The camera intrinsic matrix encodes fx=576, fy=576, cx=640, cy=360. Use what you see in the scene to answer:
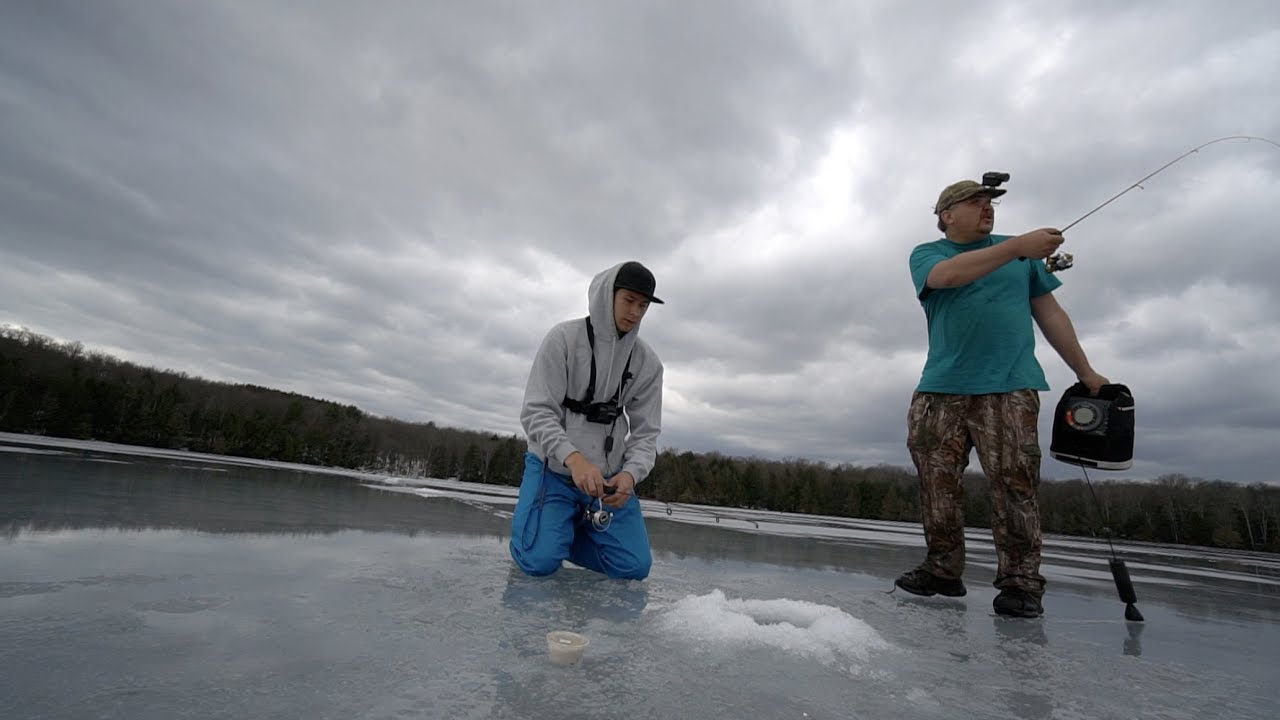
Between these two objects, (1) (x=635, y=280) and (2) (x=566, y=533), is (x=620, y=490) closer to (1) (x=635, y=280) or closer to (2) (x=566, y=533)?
(2) (x=566, y=533)

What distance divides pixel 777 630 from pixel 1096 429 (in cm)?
228

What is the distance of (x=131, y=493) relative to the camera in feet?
Answer: 16.4

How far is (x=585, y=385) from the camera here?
3.19 meters

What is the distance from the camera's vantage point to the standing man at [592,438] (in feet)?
9.51

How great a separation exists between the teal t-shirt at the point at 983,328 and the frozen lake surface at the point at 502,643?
1167 millimetres

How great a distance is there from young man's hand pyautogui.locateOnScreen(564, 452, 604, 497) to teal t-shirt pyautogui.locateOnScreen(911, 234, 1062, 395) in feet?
6.30

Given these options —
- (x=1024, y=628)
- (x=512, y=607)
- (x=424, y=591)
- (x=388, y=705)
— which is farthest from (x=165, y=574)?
(x=1024, y=628)

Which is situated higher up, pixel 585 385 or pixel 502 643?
pixel 585 385

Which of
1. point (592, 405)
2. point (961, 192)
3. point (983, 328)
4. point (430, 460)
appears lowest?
point (430, 460)

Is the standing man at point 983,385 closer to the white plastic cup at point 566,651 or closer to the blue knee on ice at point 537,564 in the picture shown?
the blue knee on ice at point 537,564

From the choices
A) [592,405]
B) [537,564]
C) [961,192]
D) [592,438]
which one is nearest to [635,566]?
[537,564]

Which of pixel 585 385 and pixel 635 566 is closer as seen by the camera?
pixel 635 566

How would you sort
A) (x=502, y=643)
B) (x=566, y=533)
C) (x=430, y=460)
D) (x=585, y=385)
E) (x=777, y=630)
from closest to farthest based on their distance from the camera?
(x=502, y=643)
(x=777, y=630)
(x=566, y=533)
(x=585, y=385)
(x=430, y=460)

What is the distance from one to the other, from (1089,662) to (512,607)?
2.01m
